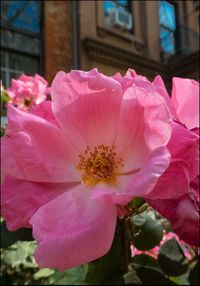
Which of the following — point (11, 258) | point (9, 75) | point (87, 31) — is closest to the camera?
point (11, 258)

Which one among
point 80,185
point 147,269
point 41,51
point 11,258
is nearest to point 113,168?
point 80,185

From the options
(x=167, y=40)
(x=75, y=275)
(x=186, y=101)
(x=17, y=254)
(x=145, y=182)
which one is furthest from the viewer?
(x=167, y=40)

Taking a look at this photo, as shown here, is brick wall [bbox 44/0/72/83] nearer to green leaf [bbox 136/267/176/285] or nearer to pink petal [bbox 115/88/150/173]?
green leaf [bbox 136/267/176/285]

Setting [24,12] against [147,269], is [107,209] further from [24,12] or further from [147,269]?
[24,12]

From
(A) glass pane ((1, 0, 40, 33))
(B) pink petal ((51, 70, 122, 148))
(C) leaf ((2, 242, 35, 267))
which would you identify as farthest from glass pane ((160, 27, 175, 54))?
(B) pink petal ((51, 70, 122, 148))

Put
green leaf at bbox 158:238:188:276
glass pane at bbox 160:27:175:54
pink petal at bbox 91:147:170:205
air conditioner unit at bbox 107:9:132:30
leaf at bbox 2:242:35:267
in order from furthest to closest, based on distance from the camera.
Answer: glass pane at bbox 160:27:175:54, air conditioner unit at bbox 107:9:132:30, leaf at bbox 2:242:35:267, green leaf at bbox 158:238:188:276, pink petal at bbox 91:147:170:205

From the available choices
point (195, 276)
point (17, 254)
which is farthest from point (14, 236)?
point (17, 254)

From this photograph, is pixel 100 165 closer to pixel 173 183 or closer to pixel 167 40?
pixel 173 183

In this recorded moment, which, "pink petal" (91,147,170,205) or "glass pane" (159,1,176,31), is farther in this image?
"glass pane" (159,1,176,31)
